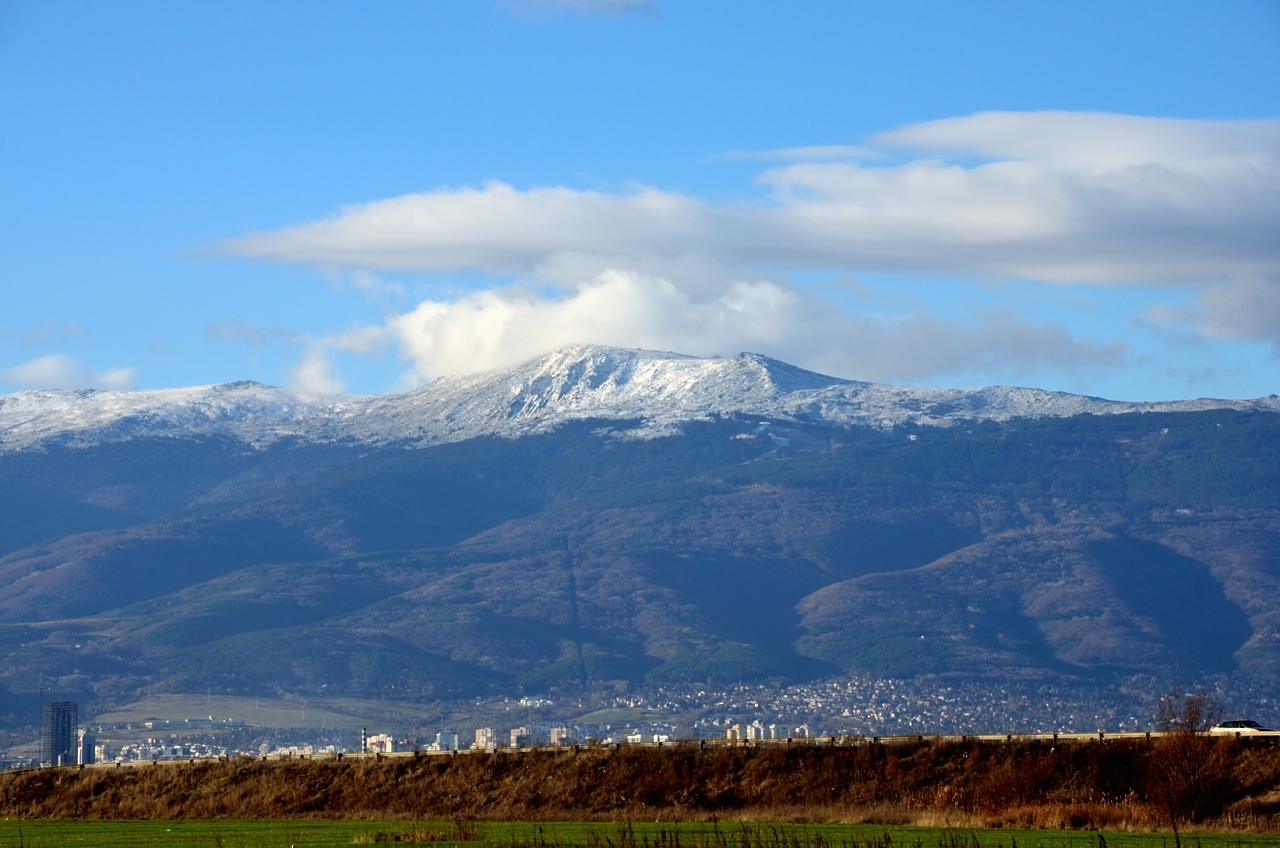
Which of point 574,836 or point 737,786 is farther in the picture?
point 737,786

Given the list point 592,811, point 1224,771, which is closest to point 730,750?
point 592,811

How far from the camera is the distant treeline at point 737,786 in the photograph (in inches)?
2571

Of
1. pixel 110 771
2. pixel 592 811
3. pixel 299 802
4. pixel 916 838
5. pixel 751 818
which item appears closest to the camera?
pixel 916 838

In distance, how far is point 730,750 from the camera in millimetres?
77312

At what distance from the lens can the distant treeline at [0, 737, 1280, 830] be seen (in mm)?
65312

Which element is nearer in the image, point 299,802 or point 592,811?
point 592,811

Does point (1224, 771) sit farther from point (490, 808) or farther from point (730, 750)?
point (490, 808)

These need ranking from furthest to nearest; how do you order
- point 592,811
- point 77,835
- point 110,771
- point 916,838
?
point 110,771 < point 592,811 < point 77,835 < point 916,838

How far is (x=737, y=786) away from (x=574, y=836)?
1704 centimetres

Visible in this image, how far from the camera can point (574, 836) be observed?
57906mm

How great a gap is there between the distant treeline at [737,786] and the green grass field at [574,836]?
4817 millimetres

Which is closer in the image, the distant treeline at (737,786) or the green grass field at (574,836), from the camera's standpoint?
the green grass field at (574,836)

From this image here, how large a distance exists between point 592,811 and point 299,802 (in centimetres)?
1247

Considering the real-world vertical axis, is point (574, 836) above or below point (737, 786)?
below
